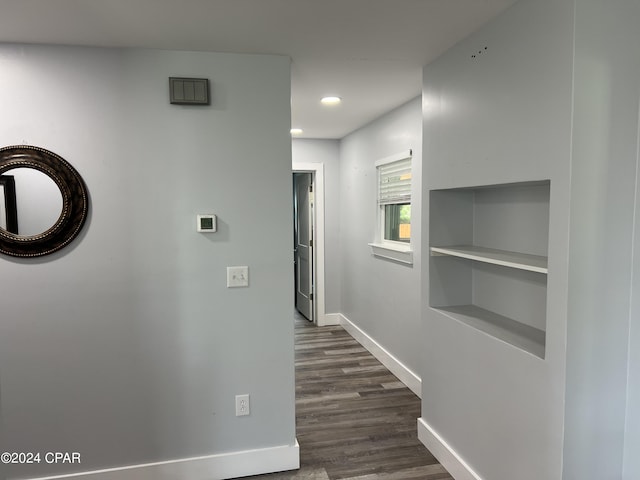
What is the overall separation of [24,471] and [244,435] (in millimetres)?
1142

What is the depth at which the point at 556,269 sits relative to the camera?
1594 millimetres

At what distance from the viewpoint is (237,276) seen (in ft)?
7.81

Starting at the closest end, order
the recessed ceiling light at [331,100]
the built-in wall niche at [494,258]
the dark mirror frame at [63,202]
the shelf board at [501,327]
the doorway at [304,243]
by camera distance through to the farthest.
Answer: the shelf board at [501,327] < the built-in wall niche at [494,258] < the dark mirror frame at [63,202] < the recessed ceiling light at [331,100] < the doorway at [304,243]

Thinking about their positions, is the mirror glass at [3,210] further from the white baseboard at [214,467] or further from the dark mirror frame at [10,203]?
the white baseboard at [214,467]

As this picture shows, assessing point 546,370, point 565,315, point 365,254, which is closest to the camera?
point 565,315

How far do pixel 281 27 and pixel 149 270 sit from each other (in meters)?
1.40

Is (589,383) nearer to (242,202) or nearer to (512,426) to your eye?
(512,426)

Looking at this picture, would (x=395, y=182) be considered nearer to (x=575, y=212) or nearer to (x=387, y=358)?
(x=387, y=358)

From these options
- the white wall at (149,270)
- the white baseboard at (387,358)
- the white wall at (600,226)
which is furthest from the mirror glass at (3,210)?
the white baseboard at (387,358)

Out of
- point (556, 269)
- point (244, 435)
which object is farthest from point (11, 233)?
point (556, 269)

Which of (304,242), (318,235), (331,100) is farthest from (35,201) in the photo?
(304,242)

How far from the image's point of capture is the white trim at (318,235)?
5266 millimetres

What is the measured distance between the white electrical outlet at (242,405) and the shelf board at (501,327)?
1.23 m

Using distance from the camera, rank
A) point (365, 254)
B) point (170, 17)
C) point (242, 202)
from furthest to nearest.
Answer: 1. point (365, 254)
2. point (242, 202)
3. point (170, 17)
